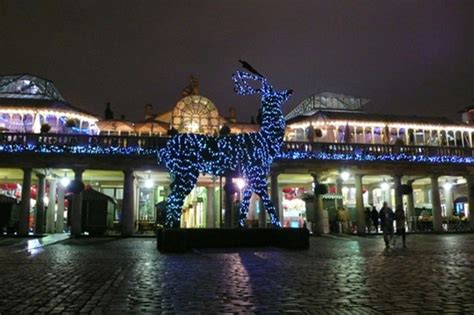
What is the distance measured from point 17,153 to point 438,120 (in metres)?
37.1

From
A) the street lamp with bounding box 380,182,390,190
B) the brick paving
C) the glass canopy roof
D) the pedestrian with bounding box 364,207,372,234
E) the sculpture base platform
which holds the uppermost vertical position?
the glass canopy roof

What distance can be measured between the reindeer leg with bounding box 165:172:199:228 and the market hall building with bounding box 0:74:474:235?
9.64m

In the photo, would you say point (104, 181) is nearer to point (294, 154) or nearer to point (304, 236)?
point (294, 154)

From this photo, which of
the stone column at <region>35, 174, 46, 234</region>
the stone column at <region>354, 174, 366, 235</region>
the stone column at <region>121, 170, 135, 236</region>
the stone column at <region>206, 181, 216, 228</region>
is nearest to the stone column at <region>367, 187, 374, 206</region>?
the stone column at <region>354, 174, 366, 235</region>

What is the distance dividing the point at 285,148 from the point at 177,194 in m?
18.4

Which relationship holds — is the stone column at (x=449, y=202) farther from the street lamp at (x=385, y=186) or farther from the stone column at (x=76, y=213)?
the stone column at (x=76, y=213)

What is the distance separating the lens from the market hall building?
109 feet

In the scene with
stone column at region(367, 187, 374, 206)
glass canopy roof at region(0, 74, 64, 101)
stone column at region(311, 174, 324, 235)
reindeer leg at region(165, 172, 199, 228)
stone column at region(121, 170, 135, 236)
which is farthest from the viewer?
glass canopy roof at region(0, 74, 64, 101)

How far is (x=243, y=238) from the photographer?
18641mm

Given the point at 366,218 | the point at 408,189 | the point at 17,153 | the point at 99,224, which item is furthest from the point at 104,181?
the point at 408,189

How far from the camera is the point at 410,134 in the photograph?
4459cm

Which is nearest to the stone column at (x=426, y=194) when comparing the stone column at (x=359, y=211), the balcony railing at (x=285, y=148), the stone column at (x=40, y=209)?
the balcony railing at (x=285, y=148)

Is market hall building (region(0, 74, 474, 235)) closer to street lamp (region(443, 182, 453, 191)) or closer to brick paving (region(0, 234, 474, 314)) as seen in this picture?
street lamp (region(443, 182, 453, 191))

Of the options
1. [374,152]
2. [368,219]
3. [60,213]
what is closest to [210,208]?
[60,213]
